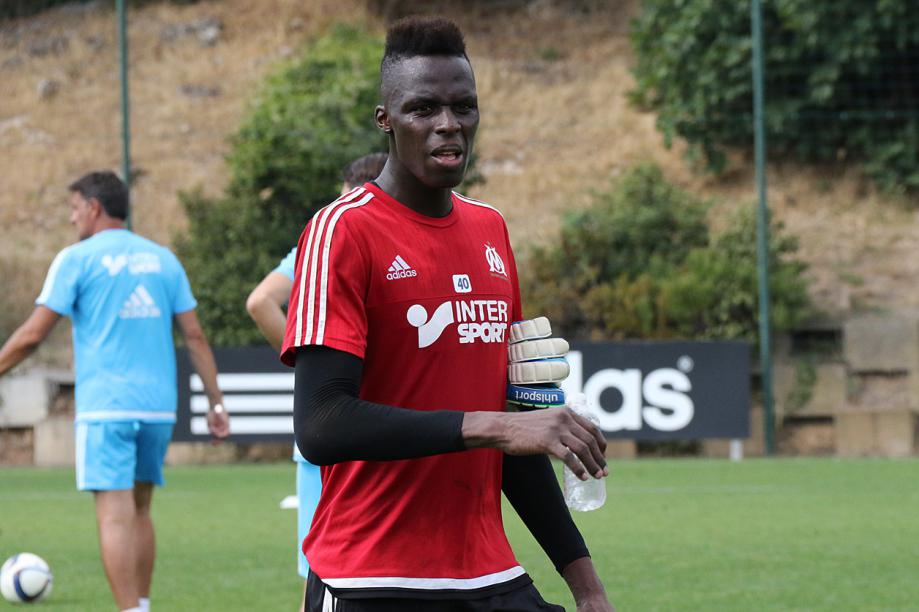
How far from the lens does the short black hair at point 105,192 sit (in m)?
7.66

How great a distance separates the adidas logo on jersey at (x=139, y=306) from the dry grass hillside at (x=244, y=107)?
12638mm

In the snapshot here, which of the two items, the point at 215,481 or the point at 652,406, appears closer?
the point at 215,481

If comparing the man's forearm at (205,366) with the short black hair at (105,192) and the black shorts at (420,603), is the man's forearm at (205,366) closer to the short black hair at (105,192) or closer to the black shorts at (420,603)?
the short black hair at (105,192)

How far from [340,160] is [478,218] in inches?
678

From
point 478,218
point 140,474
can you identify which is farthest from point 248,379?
point 478,218

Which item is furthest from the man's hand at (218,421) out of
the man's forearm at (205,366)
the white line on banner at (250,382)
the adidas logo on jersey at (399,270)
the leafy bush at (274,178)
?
the leafy bush at (274,178)

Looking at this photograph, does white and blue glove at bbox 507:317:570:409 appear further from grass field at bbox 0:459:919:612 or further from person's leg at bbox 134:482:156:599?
grass field at bbox 0:459:919:612

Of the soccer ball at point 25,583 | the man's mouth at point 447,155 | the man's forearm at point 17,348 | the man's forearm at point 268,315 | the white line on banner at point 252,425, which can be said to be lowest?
the soccer ball at point 25,583

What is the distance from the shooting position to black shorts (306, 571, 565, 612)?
10.2 ft

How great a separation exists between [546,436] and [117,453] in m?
4.85

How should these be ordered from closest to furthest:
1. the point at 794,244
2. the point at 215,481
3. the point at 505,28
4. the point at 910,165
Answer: the point at 215,481 → the point at 794,244 → the point at 910,165 → the point at 505,28

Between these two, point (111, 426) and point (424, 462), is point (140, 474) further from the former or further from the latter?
point (424, 462)

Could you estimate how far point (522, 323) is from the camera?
3.34 meters

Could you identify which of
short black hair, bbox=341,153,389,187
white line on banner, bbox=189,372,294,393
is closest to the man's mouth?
short black hair, bbox=341,153,389,187
